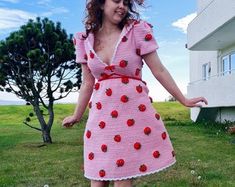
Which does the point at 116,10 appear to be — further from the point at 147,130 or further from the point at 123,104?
the point at 147,130

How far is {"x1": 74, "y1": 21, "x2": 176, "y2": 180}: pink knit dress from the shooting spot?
10.4 ft

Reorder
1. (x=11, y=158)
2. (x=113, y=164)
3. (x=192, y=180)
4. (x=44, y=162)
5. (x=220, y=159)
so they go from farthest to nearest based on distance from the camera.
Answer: (x=11, y=158), (x=44, y=162), (x=220, y=159), (x=192, y=180), (x=113, y=164)

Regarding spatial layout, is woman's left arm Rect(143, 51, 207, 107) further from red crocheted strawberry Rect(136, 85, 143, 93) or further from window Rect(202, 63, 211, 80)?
window Rect(202, 63, 211, 80)

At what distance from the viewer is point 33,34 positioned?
1570 centimetres

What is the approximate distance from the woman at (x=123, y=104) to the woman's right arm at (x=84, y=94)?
0.12 metres

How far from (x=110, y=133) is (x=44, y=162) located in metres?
8.08

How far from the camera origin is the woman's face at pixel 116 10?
3.33m

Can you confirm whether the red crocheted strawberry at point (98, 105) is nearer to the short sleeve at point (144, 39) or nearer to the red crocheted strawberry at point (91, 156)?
the red crocheted strawberry at point (91, 156)

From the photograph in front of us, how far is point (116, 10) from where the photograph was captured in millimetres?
3338

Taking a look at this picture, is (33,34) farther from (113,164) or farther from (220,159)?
(113,164)

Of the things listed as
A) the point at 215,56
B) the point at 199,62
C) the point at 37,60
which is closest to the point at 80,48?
the point at 37,60

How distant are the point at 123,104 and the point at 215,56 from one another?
23.5 m

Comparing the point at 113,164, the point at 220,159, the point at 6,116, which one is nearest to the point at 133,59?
the point at 113,164

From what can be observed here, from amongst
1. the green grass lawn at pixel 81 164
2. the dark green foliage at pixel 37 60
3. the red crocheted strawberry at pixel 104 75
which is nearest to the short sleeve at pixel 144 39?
the red crocheted strawberry at pixel 104 75
